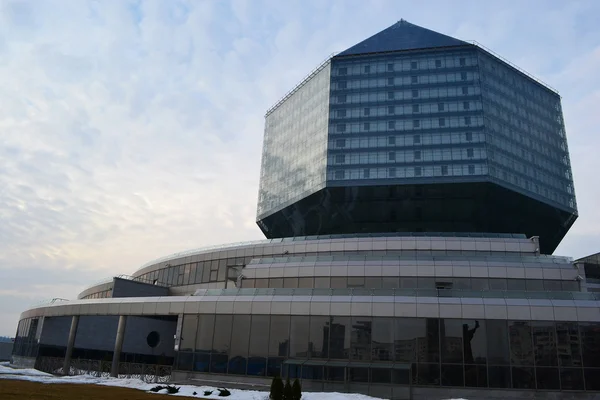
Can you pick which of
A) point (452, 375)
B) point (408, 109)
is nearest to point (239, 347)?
point (452, 375)

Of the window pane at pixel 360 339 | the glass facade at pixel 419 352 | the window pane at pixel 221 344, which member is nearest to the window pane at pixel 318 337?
the glass facade at pixel 419 352

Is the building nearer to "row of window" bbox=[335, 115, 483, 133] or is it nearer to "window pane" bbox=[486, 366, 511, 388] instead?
"window pane" bbox=[486, 366, 511, 388]

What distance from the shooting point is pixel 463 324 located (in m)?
40.2

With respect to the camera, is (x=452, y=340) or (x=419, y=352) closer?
(x=452, y=340)

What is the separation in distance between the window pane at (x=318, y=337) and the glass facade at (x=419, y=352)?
8 centimetres

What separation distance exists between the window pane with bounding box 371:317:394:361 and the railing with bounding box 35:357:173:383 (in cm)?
1792

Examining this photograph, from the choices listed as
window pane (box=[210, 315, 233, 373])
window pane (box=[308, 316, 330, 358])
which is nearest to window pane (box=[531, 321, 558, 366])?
window pane (box=[308, 316, 330, 358])

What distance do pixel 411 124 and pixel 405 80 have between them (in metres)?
9.81

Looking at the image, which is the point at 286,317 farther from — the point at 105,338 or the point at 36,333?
the point at 36,333

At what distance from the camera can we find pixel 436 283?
5241 cm

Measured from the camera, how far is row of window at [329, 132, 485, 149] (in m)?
87.8

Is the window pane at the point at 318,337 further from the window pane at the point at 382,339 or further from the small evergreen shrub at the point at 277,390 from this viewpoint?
the small evergreen shrub at the point at 277,390

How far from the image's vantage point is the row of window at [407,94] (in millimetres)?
91688

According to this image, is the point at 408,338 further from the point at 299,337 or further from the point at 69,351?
the point at 69,351
